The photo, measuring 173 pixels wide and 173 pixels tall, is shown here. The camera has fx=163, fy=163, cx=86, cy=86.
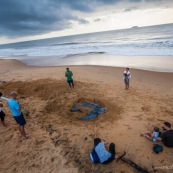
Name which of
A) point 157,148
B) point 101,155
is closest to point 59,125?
point 101,155

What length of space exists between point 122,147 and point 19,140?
3.48 meters

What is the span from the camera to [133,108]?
7.52 m

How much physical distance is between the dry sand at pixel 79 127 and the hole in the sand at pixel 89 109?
0.25 metres

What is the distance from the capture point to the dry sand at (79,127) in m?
4.60

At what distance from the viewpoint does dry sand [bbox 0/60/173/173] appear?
460 cm

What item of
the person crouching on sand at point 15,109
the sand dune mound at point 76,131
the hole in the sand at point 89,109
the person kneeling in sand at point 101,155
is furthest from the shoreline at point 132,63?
the person crouching on sand at point 15,109

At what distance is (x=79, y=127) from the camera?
622 cm

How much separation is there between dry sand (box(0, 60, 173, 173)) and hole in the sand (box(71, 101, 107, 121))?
9.7 inches

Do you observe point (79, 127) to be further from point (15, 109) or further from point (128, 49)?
point (128, 49)

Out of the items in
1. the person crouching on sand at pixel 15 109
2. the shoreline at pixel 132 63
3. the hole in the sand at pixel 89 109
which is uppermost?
the person crouching on sand at pixel 15 109

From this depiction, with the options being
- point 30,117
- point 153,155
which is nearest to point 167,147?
point 153,155

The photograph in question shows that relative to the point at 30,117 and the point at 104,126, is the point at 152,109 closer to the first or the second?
the point at 104,126

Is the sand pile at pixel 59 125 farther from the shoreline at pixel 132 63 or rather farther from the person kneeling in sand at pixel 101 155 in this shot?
the shoreline at pixel 132 63

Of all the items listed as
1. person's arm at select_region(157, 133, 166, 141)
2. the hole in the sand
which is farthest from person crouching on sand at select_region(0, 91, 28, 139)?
person's arm at select_region(157, 133, 166, 141)
